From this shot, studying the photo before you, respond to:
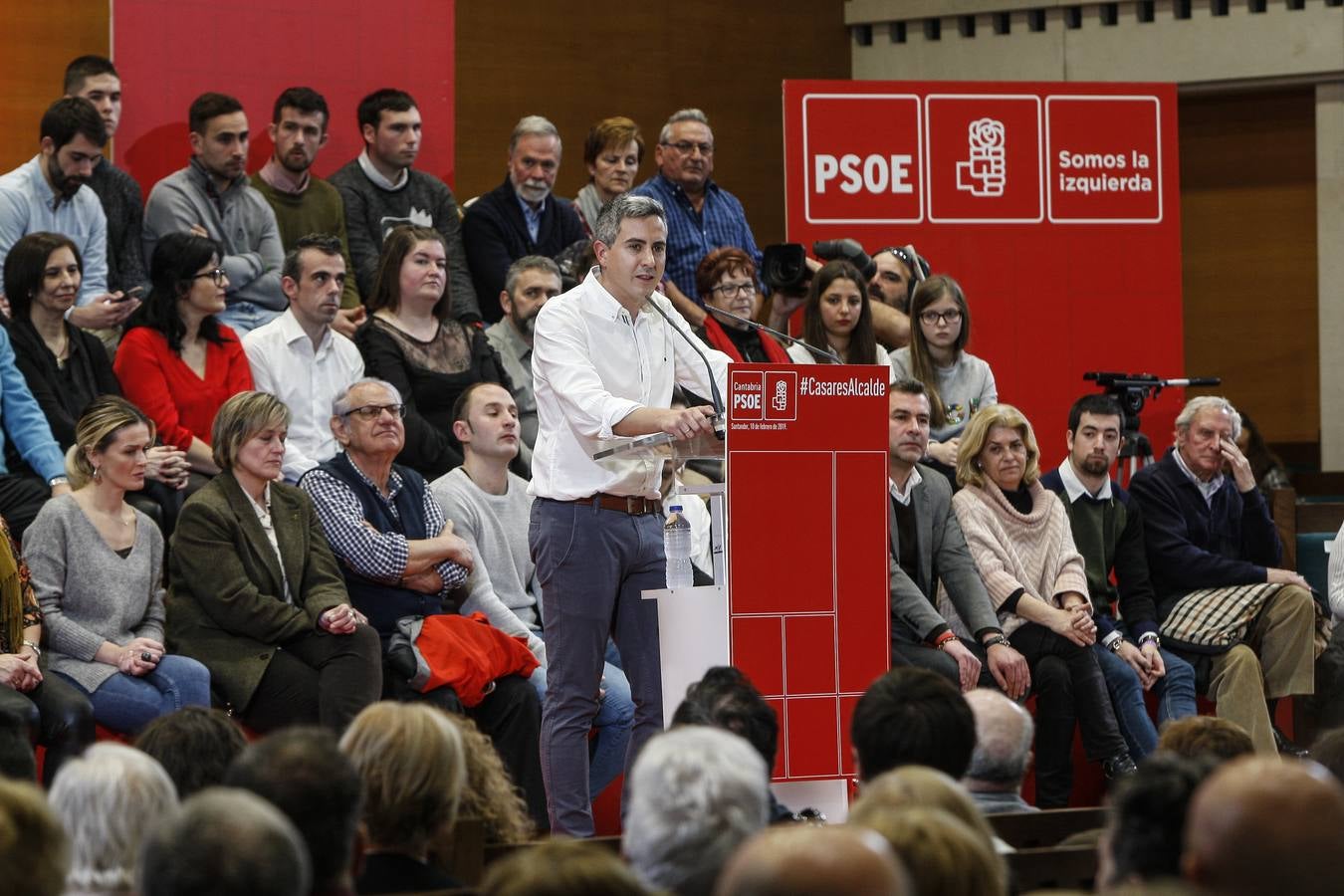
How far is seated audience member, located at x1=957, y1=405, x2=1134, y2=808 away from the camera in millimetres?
5148

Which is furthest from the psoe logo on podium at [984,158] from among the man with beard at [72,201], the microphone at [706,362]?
the microphone at [706,362]

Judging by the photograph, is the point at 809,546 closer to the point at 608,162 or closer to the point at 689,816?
the point at 689,816

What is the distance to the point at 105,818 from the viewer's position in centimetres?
207

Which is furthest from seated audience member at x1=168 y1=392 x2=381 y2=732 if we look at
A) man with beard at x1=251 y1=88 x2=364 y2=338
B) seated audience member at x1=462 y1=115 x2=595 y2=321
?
seated audience member at x1=462 y1=115 x2=595 y2=321

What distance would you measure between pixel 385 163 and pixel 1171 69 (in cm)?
497

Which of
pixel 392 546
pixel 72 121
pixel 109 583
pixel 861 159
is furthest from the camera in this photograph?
pixel 861 159

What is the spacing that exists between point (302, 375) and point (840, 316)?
5.63 feet

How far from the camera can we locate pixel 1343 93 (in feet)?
30.0

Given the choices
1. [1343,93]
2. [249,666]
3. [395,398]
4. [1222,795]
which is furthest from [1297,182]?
[1222,795]

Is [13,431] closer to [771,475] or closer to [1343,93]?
[771,475]

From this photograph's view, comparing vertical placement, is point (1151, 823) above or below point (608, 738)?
above

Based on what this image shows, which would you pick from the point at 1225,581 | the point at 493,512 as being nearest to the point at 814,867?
the point at 493,512

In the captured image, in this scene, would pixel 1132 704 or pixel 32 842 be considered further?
pixel 1132 704

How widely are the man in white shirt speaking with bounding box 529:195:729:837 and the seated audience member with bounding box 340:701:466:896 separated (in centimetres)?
136
